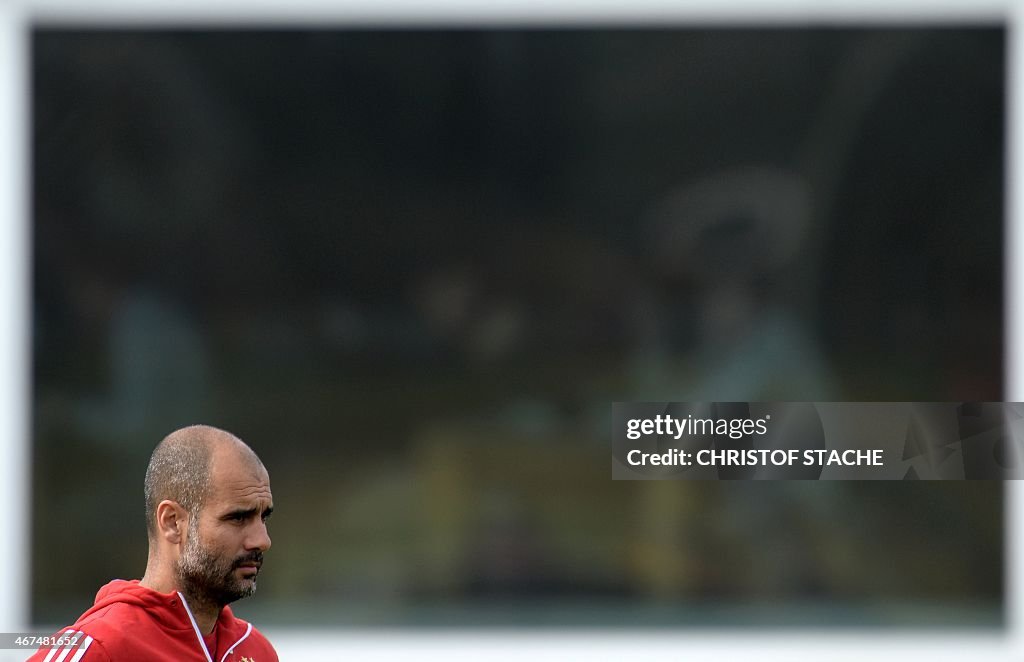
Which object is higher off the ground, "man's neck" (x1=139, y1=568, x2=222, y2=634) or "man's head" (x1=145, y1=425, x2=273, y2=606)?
"man's head" (x1=145, y1=425, x2=273, y2=606)

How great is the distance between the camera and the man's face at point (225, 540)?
2648mm

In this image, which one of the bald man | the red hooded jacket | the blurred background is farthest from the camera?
the blurred background

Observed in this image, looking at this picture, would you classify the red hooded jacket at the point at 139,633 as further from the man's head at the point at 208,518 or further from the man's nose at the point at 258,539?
the man's nose at the point at 258,539

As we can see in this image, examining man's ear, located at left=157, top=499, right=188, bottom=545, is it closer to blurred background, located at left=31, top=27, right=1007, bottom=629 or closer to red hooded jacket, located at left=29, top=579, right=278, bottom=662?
red hooded jacket, located at left=29, top=579, right=278, bottom=662

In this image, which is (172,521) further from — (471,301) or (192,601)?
(471,301)

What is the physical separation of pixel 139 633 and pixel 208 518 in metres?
0.27

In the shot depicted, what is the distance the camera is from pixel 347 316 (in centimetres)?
695

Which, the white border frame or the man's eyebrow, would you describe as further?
the white border frame

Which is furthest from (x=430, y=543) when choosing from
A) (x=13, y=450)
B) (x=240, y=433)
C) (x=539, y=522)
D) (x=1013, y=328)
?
(x=1013, y=328)

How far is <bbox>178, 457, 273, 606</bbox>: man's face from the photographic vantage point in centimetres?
265

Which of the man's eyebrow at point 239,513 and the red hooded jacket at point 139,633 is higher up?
the man's eyebrow at point 239,513

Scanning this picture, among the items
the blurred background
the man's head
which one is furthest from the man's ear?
the blurred background

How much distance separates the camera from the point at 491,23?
6.90 meters

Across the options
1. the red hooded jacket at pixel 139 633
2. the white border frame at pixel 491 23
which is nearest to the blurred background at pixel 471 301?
the white border frame at pixel 491 23
